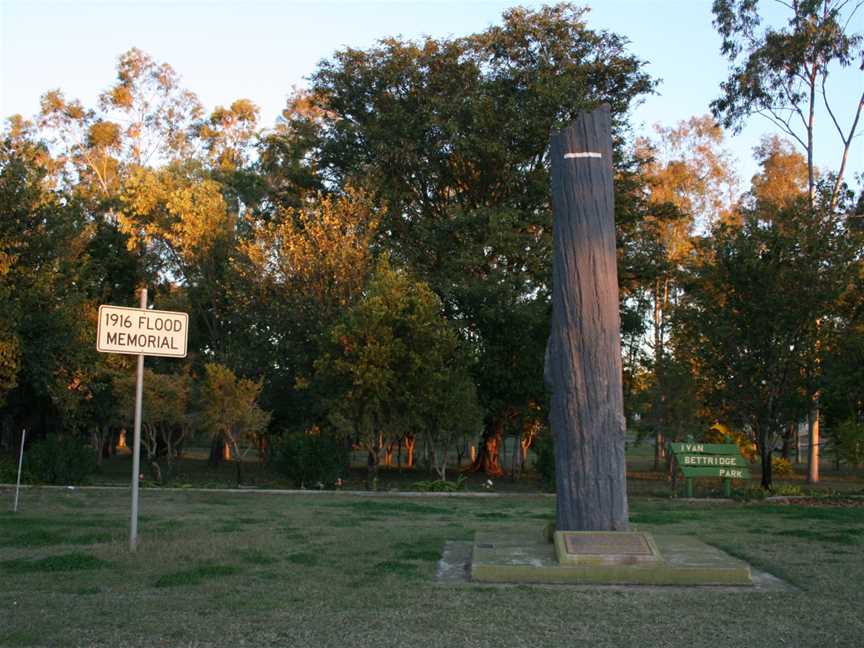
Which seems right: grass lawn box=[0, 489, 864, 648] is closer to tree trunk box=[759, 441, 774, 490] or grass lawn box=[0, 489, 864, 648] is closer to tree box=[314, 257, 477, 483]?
tree box=[314, 257, 477, 483]

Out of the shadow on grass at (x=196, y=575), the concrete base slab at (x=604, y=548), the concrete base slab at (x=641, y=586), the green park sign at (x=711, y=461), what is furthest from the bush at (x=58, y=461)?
the concrete base slab at (x=604, y=548)

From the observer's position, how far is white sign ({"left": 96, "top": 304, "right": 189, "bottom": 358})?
9.42 metres

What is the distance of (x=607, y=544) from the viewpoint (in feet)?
27.8

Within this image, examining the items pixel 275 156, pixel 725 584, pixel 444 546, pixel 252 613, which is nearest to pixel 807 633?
pixel 725 584

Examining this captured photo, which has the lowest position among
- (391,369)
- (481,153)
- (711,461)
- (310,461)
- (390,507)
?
(390,507)

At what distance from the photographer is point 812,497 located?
747 inches

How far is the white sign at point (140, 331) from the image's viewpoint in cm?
942

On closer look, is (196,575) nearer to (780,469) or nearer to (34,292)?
(34,292)

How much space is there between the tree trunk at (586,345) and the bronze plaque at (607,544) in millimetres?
427

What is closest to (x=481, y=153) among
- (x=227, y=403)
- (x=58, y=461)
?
(x=227, y=403)

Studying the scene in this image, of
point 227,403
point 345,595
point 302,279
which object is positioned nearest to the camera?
point 345,595

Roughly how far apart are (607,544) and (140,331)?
5.24m

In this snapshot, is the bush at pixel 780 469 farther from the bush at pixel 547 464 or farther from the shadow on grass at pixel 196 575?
the shadow on grass at pixel 196 575

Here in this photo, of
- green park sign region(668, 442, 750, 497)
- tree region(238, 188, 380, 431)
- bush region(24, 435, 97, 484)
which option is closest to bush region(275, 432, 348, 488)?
tree region(238, 188, 380, 431)
